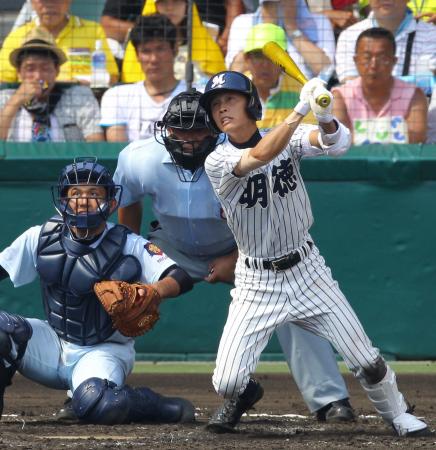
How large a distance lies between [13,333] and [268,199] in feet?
4.20

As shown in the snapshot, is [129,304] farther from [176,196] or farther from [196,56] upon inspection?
[196,56]

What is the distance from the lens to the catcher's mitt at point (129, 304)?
15.0ft

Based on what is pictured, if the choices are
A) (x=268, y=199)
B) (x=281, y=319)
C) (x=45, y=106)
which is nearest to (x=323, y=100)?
(x=268, y=199)

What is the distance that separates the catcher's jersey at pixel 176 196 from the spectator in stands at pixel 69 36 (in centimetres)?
233

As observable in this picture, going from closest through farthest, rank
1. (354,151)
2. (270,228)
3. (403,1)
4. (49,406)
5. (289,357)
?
(270,228), (289,357), (49,406), (354,151), (403,1)

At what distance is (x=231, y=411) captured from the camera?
477cm

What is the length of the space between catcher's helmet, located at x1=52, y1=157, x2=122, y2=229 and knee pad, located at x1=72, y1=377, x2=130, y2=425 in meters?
0.70

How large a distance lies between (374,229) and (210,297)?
115 centimetres

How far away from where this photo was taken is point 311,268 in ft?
15.0

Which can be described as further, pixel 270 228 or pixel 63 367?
pixel 63 367

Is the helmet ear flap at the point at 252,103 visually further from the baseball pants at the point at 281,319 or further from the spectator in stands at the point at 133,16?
the spectator in stands at the point at 133,16

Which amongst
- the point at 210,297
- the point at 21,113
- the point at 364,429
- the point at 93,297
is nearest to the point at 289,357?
the point at 364,429

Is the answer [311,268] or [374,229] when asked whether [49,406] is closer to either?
[311,268]

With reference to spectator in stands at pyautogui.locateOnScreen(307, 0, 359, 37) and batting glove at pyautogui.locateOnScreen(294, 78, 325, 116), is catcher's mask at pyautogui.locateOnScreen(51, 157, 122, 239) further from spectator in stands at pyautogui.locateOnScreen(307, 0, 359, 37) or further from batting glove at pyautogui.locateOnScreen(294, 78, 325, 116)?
spectator in stands at pyautogui.locateOnScreen(307, 0, 359, 37)
